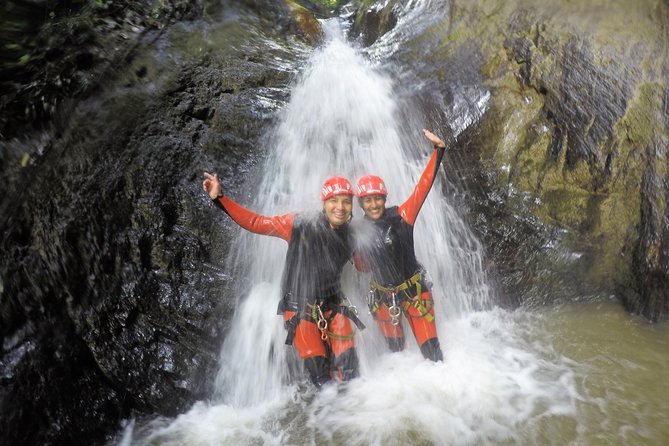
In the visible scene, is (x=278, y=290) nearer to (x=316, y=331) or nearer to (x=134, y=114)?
(x=316, y=331)

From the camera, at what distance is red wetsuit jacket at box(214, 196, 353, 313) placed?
401 cm

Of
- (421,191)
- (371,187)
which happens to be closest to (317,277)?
(371,187)

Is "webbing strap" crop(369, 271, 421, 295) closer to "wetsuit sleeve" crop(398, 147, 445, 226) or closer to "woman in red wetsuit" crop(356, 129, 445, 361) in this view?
"woman in red wetsuit" crop(356, 129, 445, 361)

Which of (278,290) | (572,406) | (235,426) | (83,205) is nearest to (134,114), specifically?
(83,205)

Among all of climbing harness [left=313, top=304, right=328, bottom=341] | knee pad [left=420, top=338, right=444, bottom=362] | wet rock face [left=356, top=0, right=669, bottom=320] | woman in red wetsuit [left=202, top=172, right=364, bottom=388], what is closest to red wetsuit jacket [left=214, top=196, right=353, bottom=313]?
woman in red wetsuit [left=202, top=172, right=364, bottom=388]

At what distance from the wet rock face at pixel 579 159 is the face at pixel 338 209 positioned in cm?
184

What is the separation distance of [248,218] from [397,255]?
158 centimetres

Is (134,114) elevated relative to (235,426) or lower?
elevated

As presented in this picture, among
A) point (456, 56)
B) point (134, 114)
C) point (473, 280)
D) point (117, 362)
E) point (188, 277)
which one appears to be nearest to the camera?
point (117, 362)

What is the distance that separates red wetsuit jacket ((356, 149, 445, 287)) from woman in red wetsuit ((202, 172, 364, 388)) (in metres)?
0.27

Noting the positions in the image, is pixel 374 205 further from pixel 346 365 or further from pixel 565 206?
pixel 565 206

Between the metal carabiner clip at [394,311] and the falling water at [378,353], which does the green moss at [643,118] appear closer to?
the falling water at [378,353]

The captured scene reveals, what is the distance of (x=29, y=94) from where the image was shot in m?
4.02

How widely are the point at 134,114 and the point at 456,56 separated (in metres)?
4.28
